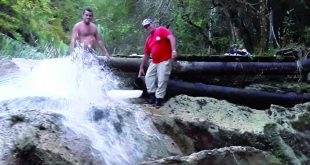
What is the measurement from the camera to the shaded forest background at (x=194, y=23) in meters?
14.2

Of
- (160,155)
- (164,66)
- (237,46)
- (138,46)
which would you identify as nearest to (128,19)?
(138,46)

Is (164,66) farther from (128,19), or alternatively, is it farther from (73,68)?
(128,19)

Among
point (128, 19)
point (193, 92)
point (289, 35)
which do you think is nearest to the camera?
point (193, 92)

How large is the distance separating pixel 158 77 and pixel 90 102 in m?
1.37

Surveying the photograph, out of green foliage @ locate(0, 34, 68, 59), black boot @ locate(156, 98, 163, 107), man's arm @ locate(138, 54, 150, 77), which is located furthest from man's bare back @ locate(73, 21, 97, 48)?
green foliage @ locate(0, 34, 68, 59)

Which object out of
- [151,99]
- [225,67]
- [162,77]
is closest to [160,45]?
[162,77]

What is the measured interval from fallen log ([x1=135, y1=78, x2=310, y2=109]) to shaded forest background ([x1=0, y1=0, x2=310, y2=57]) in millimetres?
3306

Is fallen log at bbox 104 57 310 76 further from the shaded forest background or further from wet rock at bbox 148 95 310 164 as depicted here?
the shaded forest background

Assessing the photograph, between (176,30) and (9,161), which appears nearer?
(9,161)

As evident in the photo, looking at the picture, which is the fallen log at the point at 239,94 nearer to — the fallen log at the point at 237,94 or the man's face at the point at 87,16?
the fallen log at the point at 237,94

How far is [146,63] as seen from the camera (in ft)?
30.5

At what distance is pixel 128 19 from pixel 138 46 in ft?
4.76

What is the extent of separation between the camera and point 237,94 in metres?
9.39

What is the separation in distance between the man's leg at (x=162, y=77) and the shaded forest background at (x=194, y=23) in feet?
16.9
